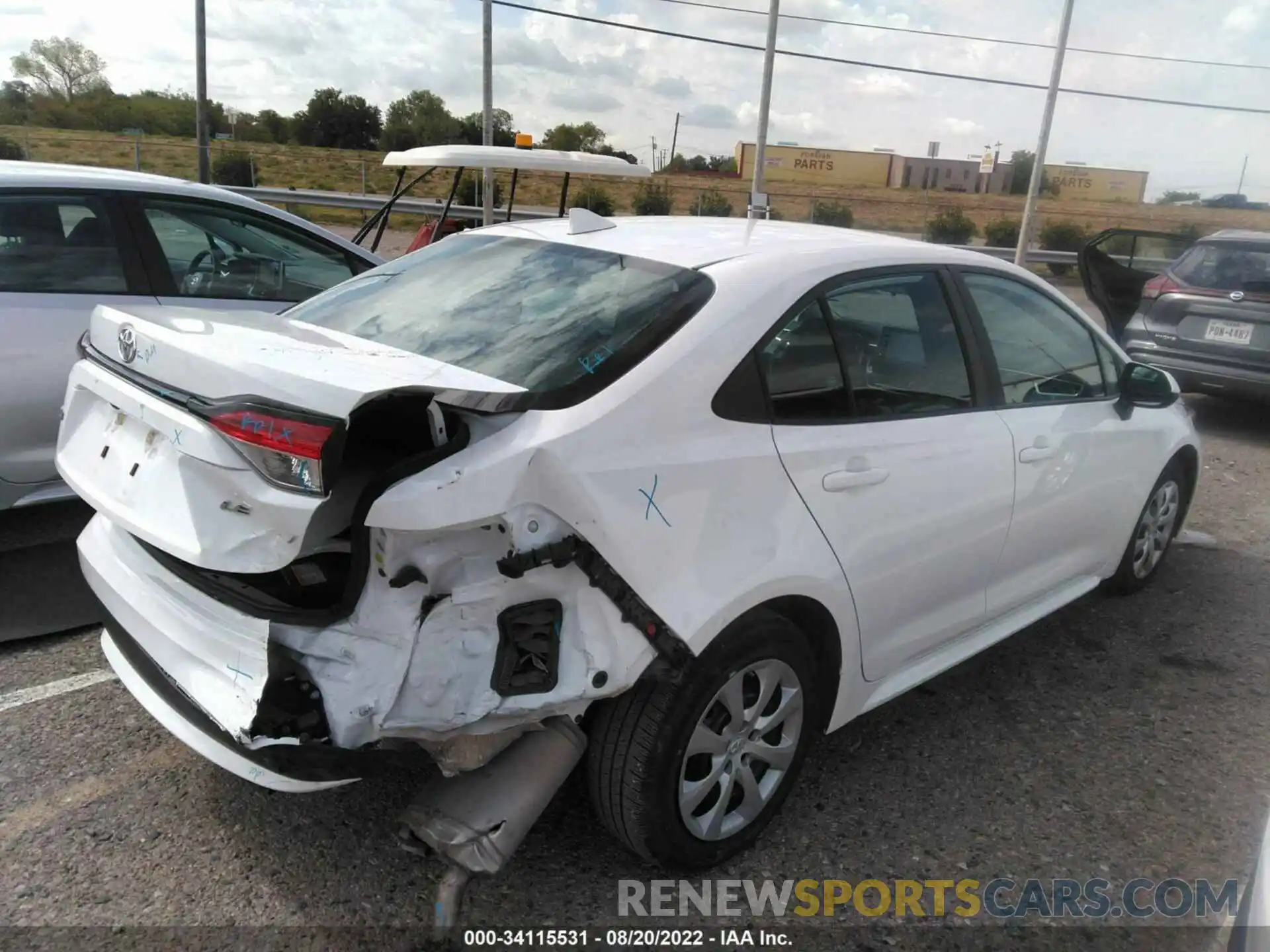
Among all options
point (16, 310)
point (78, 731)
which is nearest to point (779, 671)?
point (78, 731)

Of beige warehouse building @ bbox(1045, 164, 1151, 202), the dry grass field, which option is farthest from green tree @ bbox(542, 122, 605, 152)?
beige warehouse building @ bbox(1045, 164, 1151, 202)

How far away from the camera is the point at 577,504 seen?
6.85 ft

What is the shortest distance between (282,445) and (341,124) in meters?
50.6

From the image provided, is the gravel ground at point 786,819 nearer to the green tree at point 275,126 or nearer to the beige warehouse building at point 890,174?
the beige warehouse building at point 890,174

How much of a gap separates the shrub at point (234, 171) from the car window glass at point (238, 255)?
71.2 ft

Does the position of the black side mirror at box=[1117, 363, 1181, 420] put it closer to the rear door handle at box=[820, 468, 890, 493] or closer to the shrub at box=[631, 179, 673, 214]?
the rear door handle at box=[820, 468, 890, 493]

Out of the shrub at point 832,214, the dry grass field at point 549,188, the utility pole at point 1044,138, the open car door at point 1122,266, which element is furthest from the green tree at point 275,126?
the open car door at point 1122,266

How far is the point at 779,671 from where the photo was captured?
255 cm

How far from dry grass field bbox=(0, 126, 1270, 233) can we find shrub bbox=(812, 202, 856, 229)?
1.23ft

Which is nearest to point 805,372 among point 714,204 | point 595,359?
point 595,359

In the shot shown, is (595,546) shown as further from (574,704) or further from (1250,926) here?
(1250,926)

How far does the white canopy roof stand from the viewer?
217 inches

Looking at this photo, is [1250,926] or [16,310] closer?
[1250,926]

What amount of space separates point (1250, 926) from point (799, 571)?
3.81 ft
